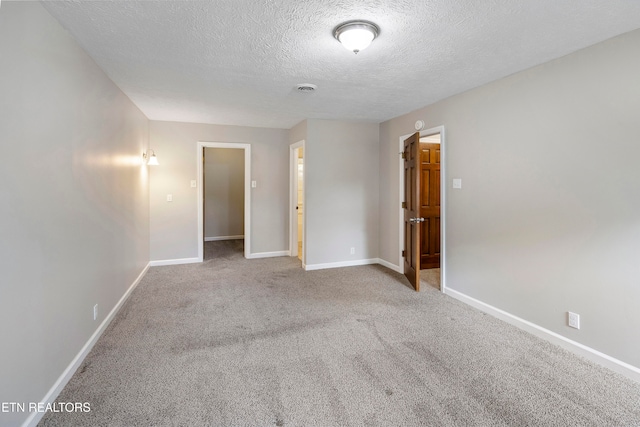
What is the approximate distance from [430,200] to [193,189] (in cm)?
391

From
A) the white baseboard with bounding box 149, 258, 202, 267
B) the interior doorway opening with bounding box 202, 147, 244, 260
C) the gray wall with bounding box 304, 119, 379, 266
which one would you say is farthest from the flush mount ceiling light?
the interior doorway opening with bounding box 202, 147, 244, 260

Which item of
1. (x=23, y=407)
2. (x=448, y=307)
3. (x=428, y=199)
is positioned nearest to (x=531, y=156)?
(x=448, y=307)

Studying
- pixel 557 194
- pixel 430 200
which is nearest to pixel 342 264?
pixel 430 200

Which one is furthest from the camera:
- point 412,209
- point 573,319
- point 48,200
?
point 412,209

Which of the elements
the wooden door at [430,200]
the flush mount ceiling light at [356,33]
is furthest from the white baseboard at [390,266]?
the flush mount ceiling light at [356,33]

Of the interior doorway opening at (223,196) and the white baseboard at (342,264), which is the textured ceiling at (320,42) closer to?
the white baseboard at (342,264)

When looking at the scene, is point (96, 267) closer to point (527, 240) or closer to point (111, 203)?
point (111, 203)

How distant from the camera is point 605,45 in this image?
2236 millimetres

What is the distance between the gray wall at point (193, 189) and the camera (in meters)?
5.05

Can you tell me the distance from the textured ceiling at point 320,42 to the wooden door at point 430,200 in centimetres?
128

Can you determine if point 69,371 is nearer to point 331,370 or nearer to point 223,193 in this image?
point 331,370

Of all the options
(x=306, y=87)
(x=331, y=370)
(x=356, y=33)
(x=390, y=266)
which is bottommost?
(x=331, y=370)

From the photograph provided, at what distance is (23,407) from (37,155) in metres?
1.33

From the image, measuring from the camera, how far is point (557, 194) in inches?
101
